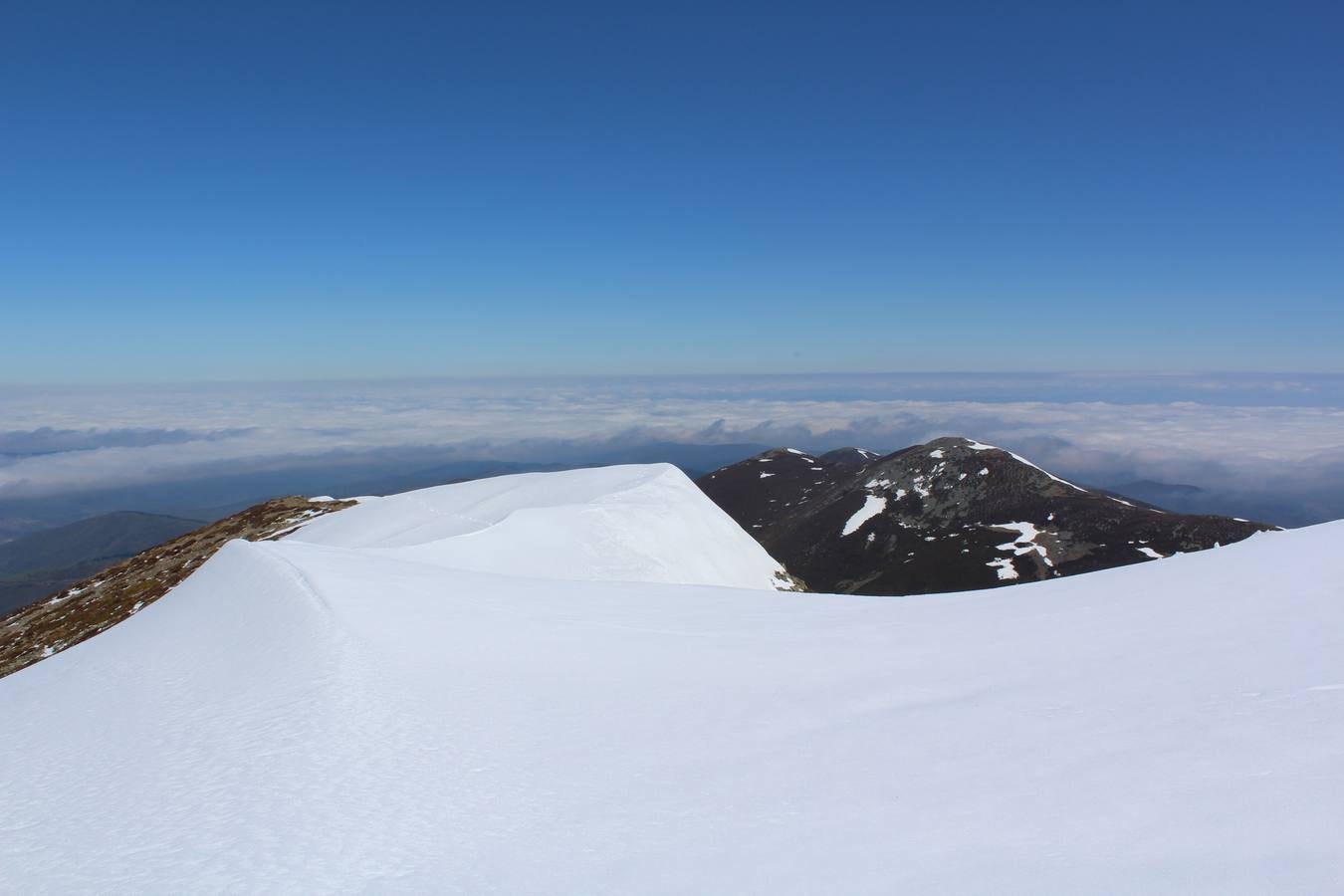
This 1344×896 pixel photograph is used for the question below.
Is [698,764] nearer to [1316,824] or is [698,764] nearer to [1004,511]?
[1316,824]

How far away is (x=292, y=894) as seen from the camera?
7.91 metres

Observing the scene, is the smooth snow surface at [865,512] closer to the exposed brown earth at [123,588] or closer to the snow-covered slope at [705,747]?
the exposed brown earth at [123,588]

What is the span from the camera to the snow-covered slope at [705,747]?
7.91 m

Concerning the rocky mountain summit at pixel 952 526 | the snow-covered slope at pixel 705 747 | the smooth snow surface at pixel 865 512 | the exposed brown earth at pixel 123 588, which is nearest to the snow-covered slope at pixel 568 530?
the exposed brown earth at pixel 123 588

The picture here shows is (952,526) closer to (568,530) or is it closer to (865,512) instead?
(865,512)

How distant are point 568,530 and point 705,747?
108 feet

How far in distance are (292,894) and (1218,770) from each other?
10790mm

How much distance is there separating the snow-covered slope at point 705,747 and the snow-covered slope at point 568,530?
58.0 ft

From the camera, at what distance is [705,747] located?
11.5 m

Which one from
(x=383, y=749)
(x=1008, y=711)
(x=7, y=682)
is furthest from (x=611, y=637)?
(x=7, y=682)

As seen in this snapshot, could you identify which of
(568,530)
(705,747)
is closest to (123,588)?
(568,530)

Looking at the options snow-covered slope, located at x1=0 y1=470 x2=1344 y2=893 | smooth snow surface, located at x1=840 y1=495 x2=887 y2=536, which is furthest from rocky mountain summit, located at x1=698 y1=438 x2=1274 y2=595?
snow-covered slope, located at x1=0 y1=470 x2=1344 y2=893

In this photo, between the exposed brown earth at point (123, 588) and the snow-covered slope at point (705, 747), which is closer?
the snow-covered slope at point (705, 747)

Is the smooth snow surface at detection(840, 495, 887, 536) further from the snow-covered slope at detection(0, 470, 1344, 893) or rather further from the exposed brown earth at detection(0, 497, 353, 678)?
the snow-covered slope at detection(0, 470, 1344, 893)
